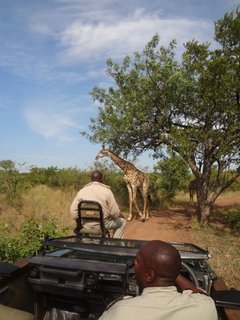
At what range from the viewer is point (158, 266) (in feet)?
8.08

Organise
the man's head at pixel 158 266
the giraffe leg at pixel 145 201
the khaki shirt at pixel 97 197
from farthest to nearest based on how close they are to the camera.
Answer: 1. the giraffe leg at pixel 145 201
2. the khaki shirt at pixel 97 197
3. the man's head at pixel 158 266

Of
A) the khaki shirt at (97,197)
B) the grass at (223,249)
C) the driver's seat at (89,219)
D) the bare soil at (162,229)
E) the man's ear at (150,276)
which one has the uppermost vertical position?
the khaki shirt at (97,197)

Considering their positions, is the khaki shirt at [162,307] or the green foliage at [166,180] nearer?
the khaki shirt at [162,307]

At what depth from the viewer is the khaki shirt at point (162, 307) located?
89.5 inches

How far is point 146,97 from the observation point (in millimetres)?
15047

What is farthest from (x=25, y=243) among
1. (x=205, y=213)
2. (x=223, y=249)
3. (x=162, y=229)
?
(x=205, y=213)

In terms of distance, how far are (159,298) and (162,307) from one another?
0.23 feet

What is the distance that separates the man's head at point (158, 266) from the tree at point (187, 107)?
10241 millimetres

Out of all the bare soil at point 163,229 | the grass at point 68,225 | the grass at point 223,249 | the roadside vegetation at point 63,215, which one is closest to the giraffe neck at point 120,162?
the roadside vegetation at point 63,215

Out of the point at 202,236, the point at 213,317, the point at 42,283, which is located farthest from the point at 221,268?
the point at 213,317

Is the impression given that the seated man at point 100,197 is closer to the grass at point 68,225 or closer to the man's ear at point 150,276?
the grass at point 68,225

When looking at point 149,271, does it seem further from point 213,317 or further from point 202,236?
point 202,236

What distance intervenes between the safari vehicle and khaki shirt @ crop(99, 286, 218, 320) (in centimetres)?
86

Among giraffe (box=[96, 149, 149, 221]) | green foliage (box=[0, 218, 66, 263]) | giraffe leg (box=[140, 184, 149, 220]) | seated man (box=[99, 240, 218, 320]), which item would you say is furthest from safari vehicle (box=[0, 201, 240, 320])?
giraffe (box=[96, 149, 149, 221])
